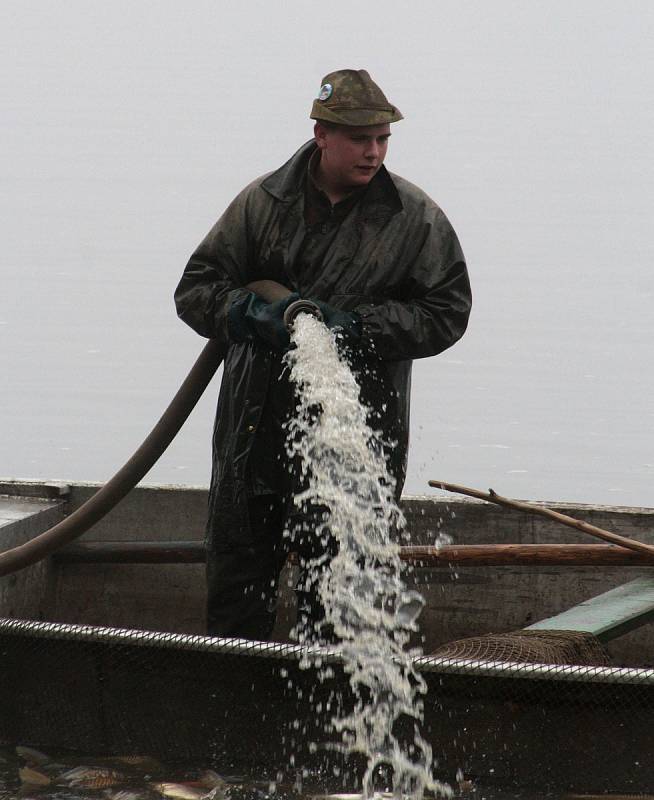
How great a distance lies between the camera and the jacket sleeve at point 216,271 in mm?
4176

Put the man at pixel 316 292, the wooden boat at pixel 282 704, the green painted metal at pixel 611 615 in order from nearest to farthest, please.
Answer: the wooden boat at pixel 282 704 < the man at pixel 316 292 < the green painted metal at pixel 611 615

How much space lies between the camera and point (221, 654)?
384 centimetres

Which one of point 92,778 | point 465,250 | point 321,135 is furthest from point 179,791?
point 465,250

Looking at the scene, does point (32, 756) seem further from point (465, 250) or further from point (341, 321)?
point (465, 250)

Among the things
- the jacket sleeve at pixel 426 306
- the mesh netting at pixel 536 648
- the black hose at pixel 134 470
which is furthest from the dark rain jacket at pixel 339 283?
the mesh netting at pixel 536 648

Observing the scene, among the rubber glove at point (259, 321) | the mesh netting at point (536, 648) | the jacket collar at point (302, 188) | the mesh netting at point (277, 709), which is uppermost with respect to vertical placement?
the jacket collar at point (302, 188)

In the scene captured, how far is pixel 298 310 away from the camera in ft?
13.0

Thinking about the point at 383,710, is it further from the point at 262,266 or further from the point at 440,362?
the point at 440,362

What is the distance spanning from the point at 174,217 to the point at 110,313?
6.92 meters

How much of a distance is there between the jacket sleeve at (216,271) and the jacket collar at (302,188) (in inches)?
4.0

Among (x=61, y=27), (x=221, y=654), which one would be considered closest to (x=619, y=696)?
(x=221, y=654)

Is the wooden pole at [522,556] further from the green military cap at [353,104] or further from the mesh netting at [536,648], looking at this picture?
the green military cap at [353,104]

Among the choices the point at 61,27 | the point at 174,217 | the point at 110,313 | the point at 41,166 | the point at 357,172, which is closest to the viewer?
the point at 357,172

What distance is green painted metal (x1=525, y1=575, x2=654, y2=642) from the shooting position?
4277mm
